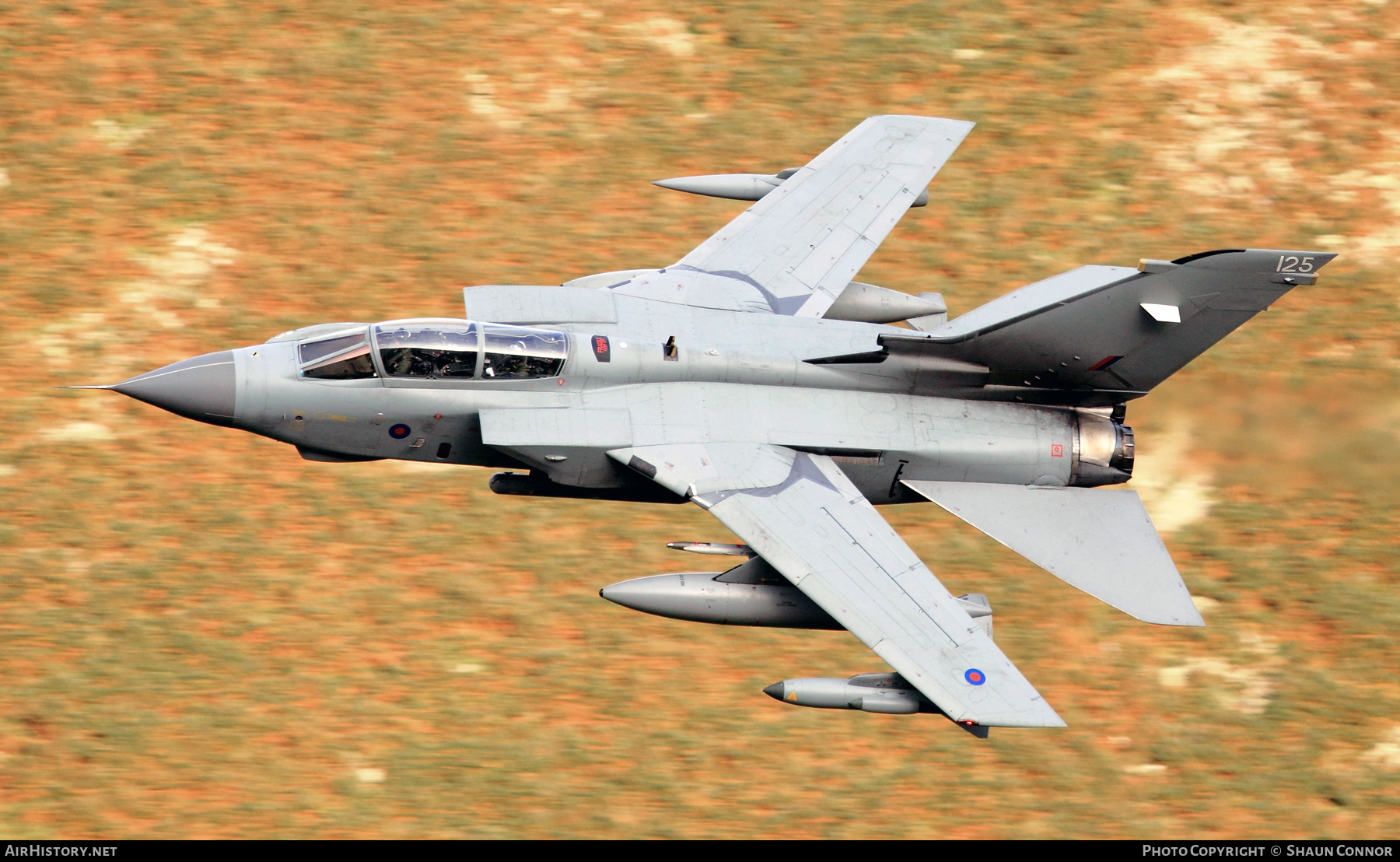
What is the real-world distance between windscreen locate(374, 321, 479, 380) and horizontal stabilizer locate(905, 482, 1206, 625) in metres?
5.89

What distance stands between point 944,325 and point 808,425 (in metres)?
2.60

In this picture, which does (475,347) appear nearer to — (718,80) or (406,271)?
(406,271)

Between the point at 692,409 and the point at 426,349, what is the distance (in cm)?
336

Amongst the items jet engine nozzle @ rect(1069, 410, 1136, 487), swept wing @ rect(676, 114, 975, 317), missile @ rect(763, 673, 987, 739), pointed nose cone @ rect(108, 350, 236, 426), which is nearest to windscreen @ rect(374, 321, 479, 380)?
pointed nose cone @ rect(108, 350, 236, 426)

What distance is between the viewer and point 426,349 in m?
18.9

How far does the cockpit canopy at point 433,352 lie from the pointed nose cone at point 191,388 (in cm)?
95

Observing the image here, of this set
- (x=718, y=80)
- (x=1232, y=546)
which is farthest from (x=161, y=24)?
(x=1232, y=546)

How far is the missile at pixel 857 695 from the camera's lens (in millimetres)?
18156

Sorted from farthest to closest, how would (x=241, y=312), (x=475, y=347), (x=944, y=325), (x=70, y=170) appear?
1. (x=70, y=170)
2. (x=241, y=312)
3. (x=944, y=325)
4. (x=475, y=347)

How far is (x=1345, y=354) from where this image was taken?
2394 centimetres

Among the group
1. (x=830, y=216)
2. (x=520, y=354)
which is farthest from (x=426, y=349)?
(x=830, y=216)

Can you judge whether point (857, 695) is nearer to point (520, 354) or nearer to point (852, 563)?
point (852, 563)

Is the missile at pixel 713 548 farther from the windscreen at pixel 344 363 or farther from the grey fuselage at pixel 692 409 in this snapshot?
the windscreen at pixel 344 363

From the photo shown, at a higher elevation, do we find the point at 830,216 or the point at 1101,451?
the point at 830,216
